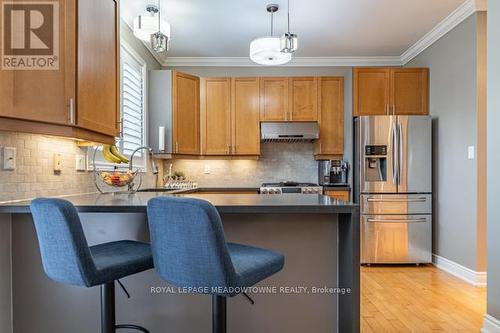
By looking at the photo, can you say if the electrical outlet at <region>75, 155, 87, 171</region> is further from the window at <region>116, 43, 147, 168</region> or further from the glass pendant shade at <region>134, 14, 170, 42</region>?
the glass pendant shade at <region>134, 14, 170, 42</region>

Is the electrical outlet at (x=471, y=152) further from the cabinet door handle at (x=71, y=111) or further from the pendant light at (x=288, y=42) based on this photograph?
the cabinet door handle at (x=71, y=111)

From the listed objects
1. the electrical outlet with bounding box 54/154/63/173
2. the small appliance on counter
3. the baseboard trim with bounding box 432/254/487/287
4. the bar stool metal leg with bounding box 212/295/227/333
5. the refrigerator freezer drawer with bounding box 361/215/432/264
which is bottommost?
A: the baseboard trim with bounding box 432/254/487/287

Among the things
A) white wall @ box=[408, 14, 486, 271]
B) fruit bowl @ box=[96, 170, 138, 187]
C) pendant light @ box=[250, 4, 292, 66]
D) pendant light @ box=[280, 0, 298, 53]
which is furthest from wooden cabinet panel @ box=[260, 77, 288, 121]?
fruit bowl @ box=[96, 170, 138, 187]

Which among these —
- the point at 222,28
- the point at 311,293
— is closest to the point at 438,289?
the point at 311,293

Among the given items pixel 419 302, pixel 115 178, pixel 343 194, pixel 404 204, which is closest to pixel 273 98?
pixel 343 194

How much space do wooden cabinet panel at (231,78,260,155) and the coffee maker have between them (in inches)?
36.9

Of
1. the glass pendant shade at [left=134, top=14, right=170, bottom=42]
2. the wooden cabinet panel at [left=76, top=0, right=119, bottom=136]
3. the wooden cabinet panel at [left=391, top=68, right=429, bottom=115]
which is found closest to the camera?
the wooden cabinet panel at [left=76, top=0, right=119, bottom=136]

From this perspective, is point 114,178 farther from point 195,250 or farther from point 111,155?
point 195,250

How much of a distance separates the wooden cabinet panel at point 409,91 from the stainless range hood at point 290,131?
3.37 feet

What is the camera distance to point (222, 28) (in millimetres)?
3789

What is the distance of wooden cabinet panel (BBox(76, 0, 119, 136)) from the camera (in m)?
1.86

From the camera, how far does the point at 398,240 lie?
12.9ft

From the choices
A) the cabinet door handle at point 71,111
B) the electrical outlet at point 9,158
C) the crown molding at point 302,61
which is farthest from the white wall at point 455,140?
the electrical outlet at point 9,158

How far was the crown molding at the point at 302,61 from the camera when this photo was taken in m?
4.80
